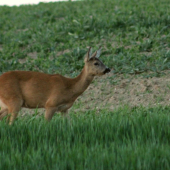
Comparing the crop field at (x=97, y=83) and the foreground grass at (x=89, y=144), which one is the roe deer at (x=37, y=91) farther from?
the foreground grass at (x=89, y=144)

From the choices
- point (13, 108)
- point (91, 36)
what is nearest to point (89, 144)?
point (13, 108)

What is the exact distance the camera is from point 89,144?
242 inches

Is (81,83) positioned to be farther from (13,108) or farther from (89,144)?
(89,144)

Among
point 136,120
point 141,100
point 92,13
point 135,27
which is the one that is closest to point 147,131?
point 136,120

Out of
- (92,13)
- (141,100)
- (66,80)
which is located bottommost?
(141,100)

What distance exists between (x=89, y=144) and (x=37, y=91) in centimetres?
203

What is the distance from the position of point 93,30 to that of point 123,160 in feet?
35.2

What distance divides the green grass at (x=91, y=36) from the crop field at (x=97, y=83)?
0.10 ft

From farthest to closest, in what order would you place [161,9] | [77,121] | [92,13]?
[92,13] → [161,9] → [77,121]

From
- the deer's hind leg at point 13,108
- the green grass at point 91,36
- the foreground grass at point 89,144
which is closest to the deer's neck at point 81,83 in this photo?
the foreground grass at point 89,144

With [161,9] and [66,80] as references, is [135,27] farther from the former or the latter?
[66,80]

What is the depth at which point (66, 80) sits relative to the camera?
26.4 ft

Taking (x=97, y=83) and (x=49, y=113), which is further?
(x=97, y=83)

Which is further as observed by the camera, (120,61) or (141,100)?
(120,61)
